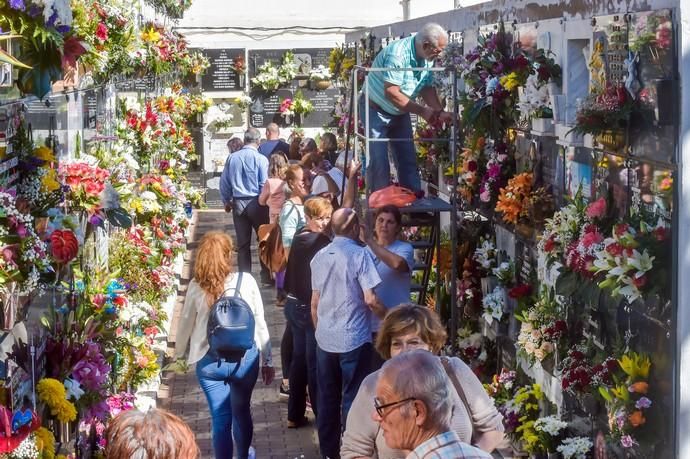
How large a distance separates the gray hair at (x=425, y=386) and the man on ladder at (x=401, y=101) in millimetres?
5699

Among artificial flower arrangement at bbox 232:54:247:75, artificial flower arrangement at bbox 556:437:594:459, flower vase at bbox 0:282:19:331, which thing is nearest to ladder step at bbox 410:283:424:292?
artificial flower arrangement at bbox 556:437:594:459

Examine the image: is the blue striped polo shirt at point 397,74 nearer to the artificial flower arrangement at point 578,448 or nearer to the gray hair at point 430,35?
the gray hair at point 430,35

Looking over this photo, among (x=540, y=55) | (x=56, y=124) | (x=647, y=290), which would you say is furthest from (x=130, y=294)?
(x=647, y=290)

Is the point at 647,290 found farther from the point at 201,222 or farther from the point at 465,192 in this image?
the point at 201,222

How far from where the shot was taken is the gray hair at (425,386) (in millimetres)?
3785

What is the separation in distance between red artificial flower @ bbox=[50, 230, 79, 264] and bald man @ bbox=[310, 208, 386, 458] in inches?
90.6

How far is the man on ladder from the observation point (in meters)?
9.60

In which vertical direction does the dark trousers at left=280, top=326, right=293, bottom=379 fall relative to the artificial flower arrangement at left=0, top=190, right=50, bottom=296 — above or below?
below

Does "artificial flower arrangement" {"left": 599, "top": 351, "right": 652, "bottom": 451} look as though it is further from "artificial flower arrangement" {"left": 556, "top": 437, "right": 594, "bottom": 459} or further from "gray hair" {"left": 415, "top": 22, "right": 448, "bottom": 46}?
"gray hair" {"left": 415, "top": 22, "right": 448, "bottom": 46}

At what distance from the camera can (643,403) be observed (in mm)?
5672

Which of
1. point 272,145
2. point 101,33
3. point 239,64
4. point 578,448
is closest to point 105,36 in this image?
point 101,33

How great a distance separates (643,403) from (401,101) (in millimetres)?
4375

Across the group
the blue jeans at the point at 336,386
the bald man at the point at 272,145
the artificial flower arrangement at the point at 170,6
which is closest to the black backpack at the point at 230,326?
the blue jeans at the point at 336,386

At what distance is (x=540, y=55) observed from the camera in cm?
755
